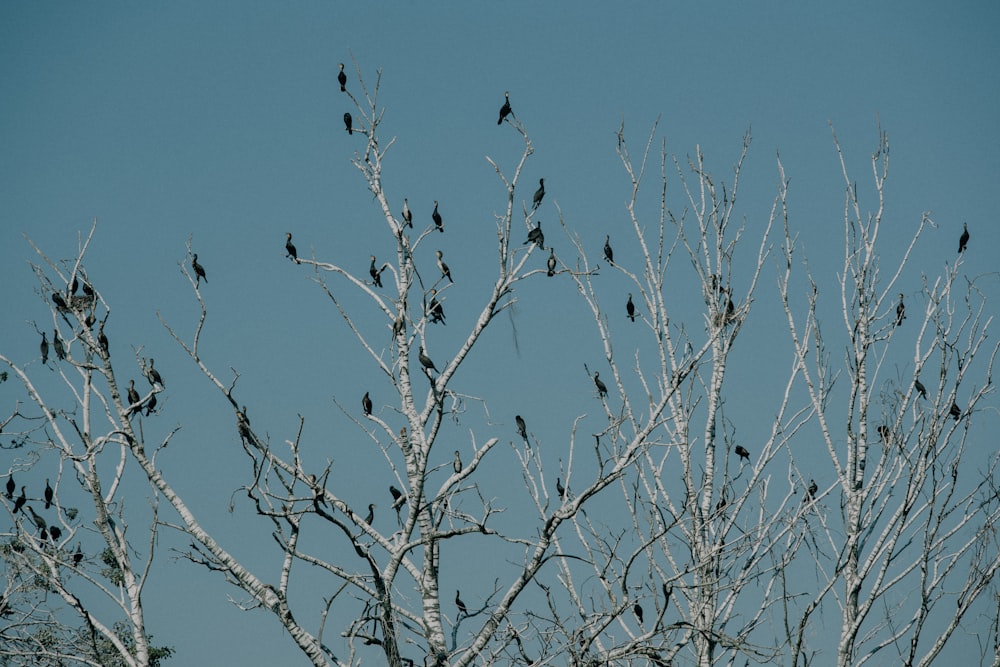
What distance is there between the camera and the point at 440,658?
6.79 meters

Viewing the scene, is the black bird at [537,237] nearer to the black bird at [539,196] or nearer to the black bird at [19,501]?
the black bird at [539,196]

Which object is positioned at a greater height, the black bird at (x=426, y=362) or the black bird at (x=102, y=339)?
the black bird at (x=102, y=339)

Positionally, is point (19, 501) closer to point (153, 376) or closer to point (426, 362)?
point (153, 376)

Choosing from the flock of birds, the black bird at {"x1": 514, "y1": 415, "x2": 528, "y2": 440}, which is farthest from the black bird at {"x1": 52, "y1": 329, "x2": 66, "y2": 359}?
the black bird at {"x1": 514, "y1": 415, "x2": 528, "y2": 440}

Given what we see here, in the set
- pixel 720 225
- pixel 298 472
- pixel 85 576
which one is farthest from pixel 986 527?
pixel 85 576

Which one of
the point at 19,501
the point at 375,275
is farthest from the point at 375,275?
the point at 19,501

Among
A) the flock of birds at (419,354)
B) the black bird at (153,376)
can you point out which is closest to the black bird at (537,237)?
the flock of birds at (419,354)

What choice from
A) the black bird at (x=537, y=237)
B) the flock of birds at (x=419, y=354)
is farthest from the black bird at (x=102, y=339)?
the black bird at (x=537, y=237)

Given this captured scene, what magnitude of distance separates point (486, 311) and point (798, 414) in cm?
307

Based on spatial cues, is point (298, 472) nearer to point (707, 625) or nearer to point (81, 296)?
point (81, 296)

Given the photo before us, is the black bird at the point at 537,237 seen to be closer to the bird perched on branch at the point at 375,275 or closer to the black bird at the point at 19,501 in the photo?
the bird perched on branch at the point at 375,275

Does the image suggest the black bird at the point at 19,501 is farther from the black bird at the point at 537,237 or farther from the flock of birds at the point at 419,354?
the black bird at the point at 537,237

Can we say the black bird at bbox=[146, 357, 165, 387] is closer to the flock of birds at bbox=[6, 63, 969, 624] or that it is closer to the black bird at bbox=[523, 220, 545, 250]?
the flock of birds at bbox=[6, 63, 969, 624]

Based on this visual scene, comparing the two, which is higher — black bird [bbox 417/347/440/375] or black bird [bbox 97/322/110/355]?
black bird [bbox 97/322/110/355]
